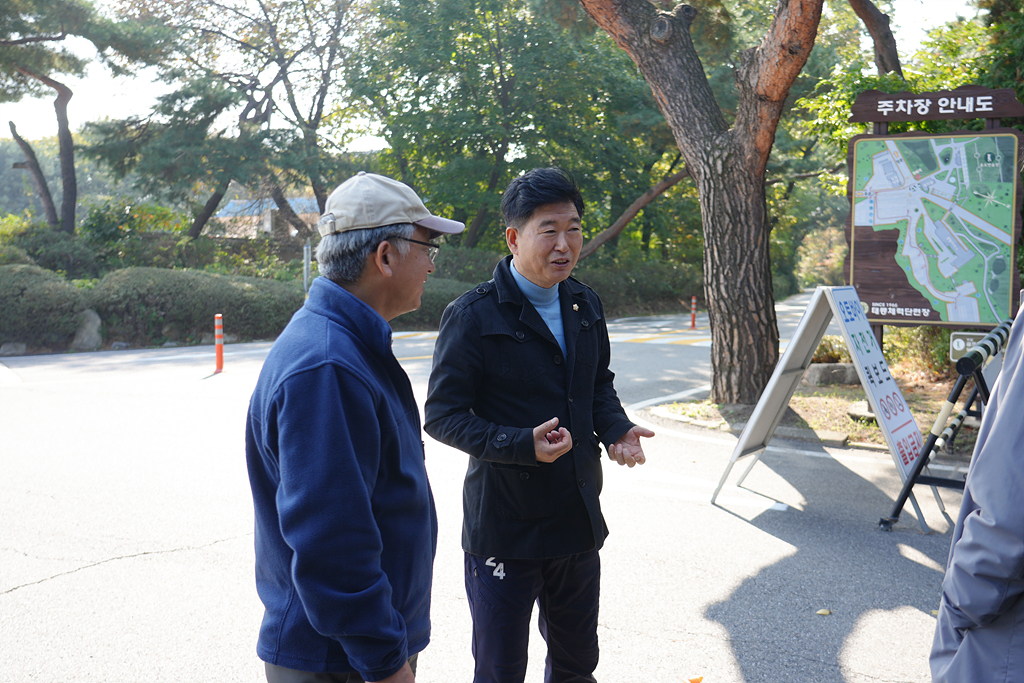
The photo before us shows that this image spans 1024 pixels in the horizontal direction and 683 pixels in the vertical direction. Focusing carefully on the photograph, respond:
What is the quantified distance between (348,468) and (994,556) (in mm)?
1196

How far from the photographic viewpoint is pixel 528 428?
2301 mm

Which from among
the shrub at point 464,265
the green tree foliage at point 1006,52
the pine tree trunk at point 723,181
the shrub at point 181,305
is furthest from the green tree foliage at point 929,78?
the shrub at point 464,265

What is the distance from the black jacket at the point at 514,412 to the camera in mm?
2359

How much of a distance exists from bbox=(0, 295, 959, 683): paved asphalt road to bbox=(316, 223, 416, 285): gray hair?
2.05 metres

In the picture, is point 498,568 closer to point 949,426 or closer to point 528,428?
point 528,428

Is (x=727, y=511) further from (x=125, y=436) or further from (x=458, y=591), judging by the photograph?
(x=125, y=436)

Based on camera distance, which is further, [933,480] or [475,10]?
[475,10]

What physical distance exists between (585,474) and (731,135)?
6445 mm

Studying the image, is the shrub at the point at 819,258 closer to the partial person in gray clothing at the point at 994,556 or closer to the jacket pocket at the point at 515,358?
the jacket pocket at the point at 515,358

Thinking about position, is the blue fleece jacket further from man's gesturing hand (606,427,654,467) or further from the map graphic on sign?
the map graphic on sign

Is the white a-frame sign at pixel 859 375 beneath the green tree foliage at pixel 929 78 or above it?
beneath

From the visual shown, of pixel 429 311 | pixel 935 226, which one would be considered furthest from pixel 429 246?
pixel 429 311

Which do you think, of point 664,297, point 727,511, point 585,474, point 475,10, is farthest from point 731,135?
point 664,297

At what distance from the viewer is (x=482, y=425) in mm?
2295
